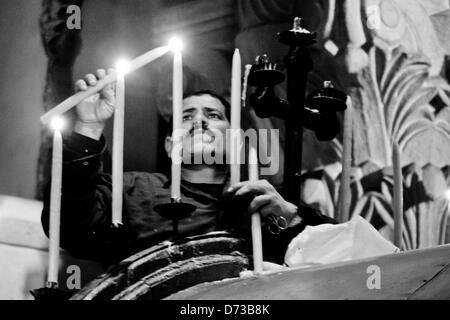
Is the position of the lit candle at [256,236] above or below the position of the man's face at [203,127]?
below

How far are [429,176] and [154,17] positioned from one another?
96cm

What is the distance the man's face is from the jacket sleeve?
23 centimetres

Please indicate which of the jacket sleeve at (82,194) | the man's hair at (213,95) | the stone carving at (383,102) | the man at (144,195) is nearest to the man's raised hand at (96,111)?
the man at (144,195)

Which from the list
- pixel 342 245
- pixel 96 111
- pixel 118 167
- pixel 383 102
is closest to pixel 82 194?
pixel 96 111

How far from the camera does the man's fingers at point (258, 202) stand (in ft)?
7.32

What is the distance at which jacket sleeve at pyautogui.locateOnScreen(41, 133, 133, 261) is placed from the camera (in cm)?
260

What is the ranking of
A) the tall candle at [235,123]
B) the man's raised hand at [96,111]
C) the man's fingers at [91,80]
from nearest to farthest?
the tall candle at [235,123], the man's fingers at [91,80], the man's raised hand at [96,111]

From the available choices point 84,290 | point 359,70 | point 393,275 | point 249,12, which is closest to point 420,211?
point 359,70

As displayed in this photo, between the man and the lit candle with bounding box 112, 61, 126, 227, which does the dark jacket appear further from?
the lit candle with bounding box 112, 61, 126, 227

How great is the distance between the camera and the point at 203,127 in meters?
2.90

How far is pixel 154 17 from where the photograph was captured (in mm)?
3340

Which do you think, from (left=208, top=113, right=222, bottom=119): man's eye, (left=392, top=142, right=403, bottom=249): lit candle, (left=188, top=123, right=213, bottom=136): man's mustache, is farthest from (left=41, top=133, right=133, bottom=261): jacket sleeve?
(left=392, top=142, right=403, bottom=249): lit candle

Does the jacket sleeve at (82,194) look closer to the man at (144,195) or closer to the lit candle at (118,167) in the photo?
the man at (144,195)
